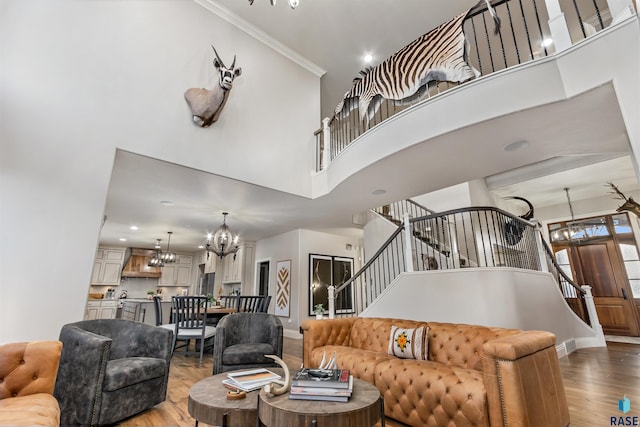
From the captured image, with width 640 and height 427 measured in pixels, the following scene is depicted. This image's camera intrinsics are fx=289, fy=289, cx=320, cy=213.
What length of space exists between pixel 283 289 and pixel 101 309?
5.96m

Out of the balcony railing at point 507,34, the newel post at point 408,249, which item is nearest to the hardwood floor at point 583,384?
the newel post at point 408,249

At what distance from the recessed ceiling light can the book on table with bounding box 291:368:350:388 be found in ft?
10.5

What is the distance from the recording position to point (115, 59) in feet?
12.4

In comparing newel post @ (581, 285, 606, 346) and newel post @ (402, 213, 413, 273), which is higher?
newel post @ (402, 213, 413, 273)

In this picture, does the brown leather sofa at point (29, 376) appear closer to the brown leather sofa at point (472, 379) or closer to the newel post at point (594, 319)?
the brown leather sofa at point (472, 379)

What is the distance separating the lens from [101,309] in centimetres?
888

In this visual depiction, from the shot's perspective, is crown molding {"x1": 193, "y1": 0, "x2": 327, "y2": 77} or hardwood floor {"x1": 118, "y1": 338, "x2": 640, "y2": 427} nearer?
hardwood floor {"x1": 118, "y1": 338, "x2": 640, "y2": 427}

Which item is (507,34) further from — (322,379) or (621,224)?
(322,379)

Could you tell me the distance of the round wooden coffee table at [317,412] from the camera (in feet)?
4.99

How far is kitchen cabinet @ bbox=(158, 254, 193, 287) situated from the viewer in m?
10.7

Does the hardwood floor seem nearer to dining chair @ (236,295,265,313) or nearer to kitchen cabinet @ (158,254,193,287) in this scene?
dining chair @ (236,295,265,313)

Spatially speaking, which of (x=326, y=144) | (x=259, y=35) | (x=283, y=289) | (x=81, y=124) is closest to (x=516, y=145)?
(x=326, y=144)

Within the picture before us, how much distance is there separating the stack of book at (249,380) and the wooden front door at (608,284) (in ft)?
27.0

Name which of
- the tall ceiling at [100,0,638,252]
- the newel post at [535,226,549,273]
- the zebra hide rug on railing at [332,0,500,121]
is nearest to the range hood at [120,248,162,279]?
the tall ceiling at [100,0,638,252]
